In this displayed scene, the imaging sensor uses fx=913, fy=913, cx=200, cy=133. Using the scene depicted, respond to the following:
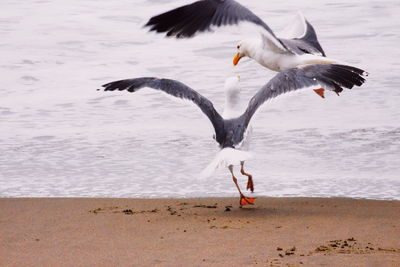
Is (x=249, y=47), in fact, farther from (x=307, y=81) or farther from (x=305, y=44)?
(x=307, y=81)

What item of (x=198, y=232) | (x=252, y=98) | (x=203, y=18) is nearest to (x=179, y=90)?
(x=252, y=98)

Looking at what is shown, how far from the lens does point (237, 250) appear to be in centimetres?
503

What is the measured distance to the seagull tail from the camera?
20.1ft

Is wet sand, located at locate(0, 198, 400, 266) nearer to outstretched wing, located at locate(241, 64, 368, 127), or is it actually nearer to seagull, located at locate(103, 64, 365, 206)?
seagull, located at locate(103, 64, 365, 206)

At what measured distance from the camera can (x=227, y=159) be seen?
20.3 ft

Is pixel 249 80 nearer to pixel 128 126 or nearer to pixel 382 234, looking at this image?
pixel 128 126

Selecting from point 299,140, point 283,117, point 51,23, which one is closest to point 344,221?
point 299,140

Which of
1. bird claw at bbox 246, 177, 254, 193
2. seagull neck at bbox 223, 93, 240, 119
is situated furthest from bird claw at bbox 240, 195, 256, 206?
seagull neck at bbox 223, 93, 240, 119

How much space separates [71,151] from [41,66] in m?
5.08

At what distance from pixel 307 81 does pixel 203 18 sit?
5.35ft

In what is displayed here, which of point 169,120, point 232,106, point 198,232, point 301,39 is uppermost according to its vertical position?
point 301,39

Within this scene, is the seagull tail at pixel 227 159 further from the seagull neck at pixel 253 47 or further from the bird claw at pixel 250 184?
the seagull neck at pixel 253 47

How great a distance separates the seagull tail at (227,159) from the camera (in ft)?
20.1

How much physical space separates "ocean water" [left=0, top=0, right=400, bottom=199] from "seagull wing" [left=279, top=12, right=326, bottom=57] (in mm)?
500
